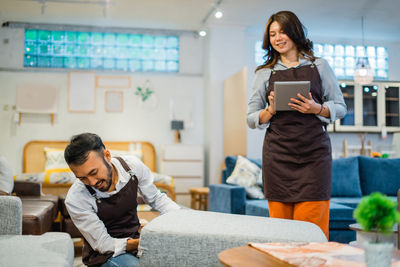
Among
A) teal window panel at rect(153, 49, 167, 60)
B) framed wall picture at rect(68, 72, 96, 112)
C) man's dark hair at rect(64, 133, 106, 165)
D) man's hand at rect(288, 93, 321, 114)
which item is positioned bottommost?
man's dark hair at rect(64, 133, 106, 165)

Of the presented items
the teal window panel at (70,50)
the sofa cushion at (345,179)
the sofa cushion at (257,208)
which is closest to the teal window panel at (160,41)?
the teal window panel at (70,50)

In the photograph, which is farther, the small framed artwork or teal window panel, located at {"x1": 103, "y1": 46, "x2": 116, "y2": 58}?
Answer: teal window panel, located at {"x1": 103, "y1": 46, "x2": 116, "y2": 58}

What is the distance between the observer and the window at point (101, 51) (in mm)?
7402

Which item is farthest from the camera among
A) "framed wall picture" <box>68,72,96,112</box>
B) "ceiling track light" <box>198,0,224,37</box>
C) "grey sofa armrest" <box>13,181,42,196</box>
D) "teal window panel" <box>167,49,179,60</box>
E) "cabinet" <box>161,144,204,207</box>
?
"teal window panel" <box>167,49,179,60</box>

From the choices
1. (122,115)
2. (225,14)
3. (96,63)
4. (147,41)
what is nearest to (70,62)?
(96,63)

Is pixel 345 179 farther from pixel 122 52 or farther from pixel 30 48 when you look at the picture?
pixel 30 48

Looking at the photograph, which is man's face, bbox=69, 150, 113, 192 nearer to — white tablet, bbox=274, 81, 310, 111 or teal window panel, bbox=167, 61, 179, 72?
white tablet, bbox=274, 81, 310, 111

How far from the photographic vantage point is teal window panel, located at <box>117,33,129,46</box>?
7.65 meters

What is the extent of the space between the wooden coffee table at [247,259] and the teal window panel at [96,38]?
23.2 ft

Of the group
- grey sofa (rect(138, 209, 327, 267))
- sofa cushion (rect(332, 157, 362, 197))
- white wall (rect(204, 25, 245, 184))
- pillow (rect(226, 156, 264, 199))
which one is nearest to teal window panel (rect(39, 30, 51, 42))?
white wall (rect(204, 25, 245, 184))

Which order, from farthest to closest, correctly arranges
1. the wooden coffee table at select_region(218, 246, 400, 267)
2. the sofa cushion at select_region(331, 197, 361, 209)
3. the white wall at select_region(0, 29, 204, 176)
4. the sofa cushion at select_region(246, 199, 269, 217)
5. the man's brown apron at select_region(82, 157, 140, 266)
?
1. the white wall at select_region(0, 29, 204, 176)
2. the sofa cushion at select_region(331, 197, 361, 209)
3. the sofa cushion at select_region(246, 199, 269, 217)
4. the man's brown apron at select_region(82, 157, 140, 266)
5. the wooden coffee table at select_region(218, 246, 400, 267)

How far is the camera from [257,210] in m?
3.66

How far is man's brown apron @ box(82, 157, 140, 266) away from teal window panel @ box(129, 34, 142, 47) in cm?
615

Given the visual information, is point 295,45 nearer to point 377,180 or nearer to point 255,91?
point 255,91
